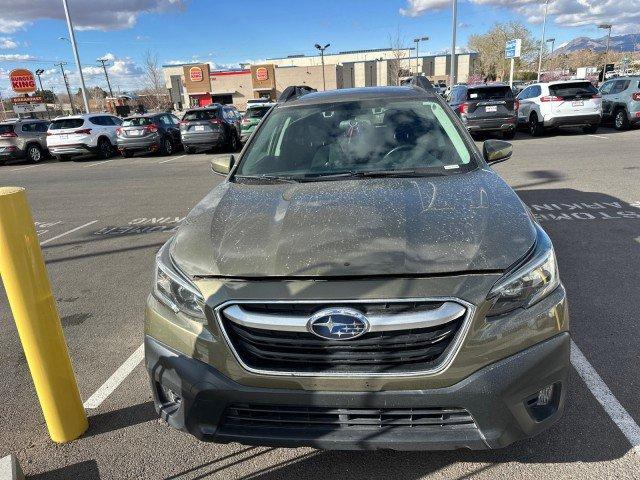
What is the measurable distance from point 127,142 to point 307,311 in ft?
56.3

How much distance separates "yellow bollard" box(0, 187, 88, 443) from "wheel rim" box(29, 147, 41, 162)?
772 inches

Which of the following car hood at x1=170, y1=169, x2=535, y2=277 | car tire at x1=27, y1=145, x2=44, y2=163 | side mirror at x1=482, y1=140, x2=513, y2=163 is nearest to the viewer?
car hood at x1=170, y1=169, x2=535, y2=277

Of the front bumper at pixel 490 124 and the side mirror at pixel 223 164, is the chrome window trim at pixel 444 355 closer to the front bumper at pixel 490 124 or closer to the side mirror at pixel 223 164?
the side mirror at pixel 223 164

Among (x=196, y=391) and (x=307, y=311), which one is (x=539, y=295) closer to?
(x=307, y=311)

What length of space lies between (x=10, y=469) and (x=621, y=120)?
18791 mm

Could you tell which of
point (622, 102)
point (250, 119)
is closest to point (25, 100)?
point (250, 119)

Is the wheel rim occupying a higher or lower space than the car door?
lower

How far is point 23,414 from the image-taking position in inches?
117

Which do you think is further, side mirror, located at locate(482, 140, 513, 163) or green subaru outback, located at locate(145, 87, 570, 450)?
side mirror, located at locate(482, 140, 513, 163)

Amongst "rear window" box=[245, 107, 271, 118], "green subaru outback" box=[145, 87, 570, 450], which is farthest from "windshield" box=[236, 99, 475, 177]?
"rear window" box=[245, 107, 271, 118]

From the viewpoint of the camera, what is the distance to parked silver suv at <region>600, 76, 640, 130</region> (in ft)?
51.3

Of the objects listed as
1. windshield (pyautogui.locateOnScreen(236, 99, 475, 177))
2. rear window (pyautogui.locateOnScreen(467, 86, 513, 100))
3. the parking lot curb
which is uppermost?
windshield (pyautogui.locateOnScreen(236, 99, 475, 177))

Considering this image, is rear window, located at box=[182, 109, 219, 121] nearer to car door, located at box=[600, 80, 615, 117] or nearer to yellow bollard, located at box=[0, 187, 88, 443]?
car door, located at box=[600, 80, 615, 117]

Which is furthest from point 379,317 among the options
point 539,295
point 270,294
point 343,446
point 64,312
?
point 64,312
